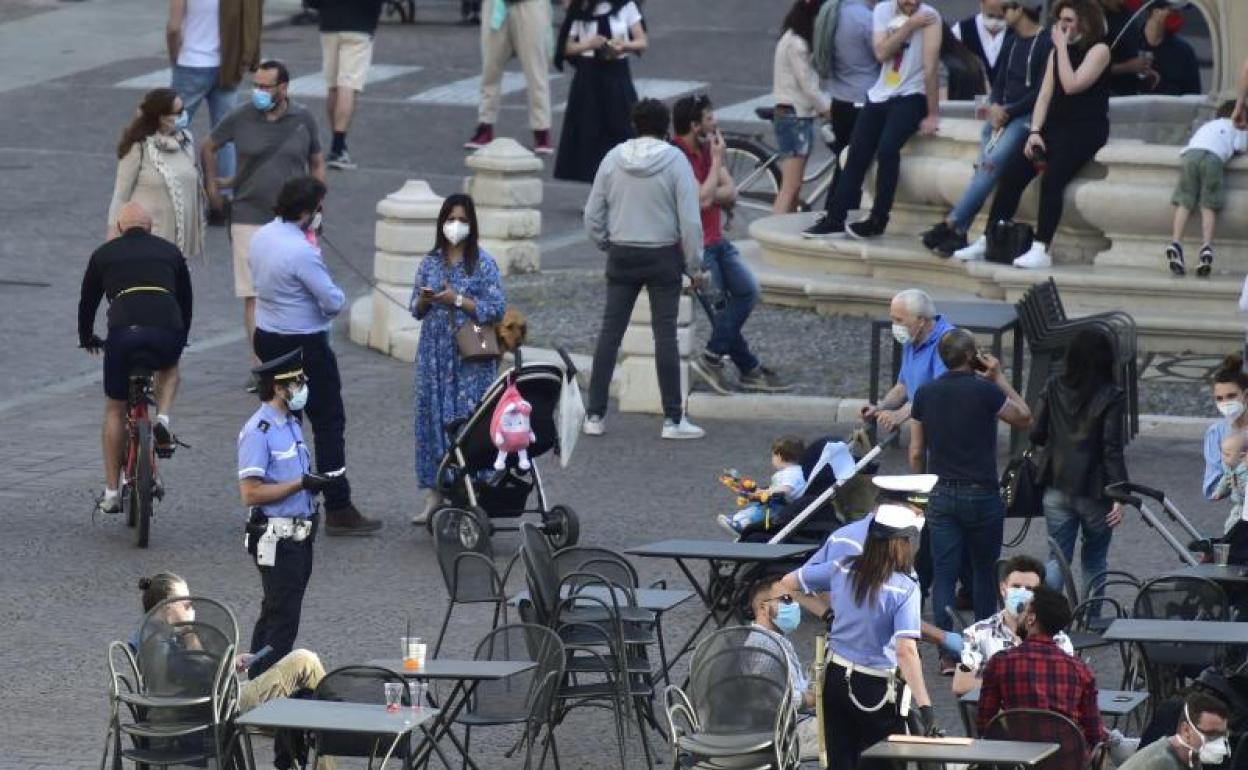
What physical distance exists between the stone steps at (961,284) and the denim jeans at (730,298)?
1916 mm

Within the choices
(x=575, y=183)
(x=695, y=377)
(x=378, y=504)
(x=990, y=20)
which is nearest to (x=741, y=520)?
(x=378, y=504)

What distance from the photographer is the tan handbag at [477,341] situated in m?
13.8

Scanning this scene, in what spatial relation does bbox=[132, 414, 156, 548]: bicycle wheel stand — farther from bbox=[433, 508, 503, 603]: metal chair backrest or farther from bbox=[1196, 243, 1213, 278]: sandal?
bbox=[1196, 243, 1213, 278]: sandal

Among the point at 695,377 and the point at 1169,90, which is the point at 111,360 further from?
the point at 1169,90

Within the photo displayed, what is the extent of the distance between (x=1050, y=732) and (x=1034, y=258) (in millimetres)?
8916

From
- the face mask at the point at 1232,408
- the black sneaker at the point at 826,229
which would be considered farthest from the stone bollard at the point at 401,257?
the face mask at the point at 1232,408

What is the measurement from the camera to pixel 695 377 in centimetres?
1683

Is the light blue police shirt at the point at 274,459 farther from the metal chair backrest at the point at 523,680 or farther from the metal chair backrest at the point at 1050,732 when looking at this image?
the metal chair backrest at the point at 1050,732

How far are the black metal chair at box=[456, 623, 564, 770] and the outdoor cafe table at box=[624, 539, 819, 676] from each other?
1043 mm

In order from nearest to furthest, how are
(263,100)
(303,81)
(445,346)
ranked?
Result: 1. (445,346)
2. (263,100)
3. (303,81)

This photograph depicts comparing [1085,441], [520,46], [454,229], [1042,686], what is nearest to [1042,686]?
[1042,686]

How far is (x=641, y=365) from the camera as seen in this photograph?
1638 centimetres

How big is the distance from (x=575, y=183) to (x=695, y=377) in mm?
7449

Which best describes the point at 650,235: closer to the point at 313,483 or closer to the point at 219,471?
the point at 219,471
